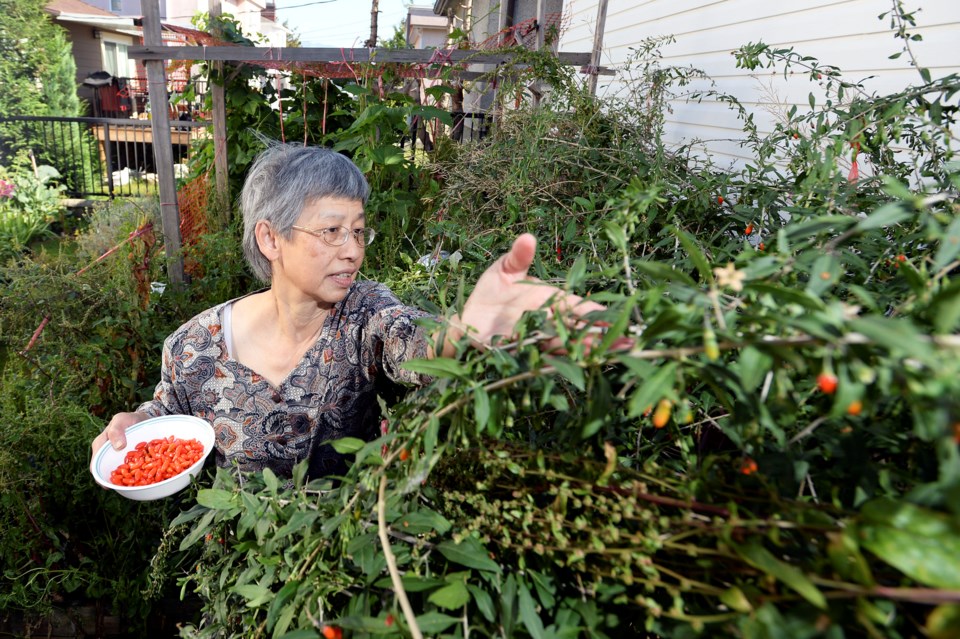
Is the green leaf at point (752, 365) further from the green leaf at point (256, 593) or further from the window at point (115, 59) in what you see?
the window at point (115, 59)

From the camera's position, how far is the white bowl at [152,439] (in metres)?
1.59

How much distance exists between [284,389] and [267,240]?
1.58 feet

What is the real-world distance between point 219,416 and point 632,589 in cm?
163

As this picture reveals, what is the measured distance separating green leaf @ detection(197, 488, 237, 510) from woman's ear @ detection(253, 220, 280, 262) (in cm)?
103

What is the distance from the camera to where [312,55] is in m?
3.97

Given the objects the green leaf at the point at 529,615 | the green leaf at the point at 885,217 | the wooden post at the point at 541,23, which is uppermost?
the wooden post at the point at 541,23

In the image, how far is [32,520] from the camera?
2.24 meters

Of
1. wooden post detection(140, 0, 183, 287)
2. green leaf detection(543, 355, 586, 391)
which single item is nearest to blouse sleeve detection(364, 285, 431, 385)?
green leaf detection(543, 355, 586, 391)

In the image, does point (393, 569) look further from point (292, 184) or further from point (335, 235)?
point (292, 184)

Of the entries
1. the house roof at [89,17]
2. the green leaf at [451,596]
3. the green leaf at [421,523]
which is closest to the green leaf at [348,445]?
the green leaf at [421,523]

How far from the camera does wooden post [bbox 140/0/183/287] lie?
3.99 meters

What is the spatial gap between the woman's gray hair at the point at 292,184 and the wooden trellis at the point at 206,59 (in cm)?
208

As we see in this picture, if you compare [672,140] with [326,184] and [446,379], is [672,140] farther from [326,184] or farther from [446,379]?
[446,379]

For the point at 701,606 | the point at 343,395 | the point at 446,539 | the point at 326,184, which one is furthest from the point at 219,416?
the point at 701,606
